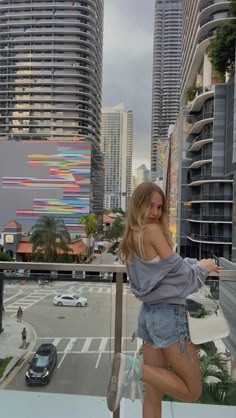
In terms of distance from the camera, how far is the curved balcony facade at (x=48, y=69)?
2226 inches

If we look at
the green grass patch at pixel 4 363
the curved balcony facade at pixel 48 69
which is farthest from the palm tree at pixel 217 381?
the curved balcony facade at pixel 48 69

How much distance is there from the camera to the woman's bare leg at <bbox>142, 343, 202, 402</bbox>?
137 cm

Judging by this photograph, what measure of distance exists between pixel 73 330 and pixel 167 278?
3.28ft

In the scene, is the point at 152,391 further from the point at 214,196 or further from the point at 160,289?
the point at 214,196

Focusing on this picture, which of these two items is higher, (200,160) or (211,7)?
(211,7)

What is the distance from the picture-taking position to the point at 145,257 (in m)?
1.34

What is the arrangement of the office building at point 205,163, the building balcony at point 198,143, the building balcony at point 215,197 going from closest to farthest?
the office building at point 205,163 → the building balcony at point 215,197 → the building balcony at point 198,143

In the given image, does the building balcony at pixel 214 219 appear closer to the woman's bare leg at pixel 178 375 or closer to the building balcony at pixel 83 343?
the building balcony at pixel 83 343

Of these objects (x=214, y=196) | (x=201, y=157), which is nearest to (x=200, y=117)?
(x=201, y=157)

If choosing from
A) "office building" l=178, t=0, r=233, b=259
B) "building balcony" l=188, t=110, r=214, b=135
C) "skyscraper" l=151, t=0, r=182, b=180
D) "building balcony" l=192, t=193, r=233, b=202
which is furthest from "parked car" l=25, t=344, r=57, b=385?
"skyscraper" l=151, t=0, r=182, b=180

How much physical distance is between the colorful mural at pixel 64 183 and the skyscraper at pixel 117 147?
31764mm

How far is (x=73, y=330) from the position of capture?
83.7 inches

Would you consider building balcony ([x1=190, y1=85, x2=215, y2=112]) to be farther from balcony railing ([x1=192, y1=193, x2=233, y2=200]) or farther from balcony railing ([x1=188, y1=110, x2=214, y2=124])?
balcony railing ([x1=192, y1=193, x2=233, y2=200])

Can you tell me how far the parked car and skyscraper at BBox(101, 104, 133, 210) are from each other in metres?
75.6
